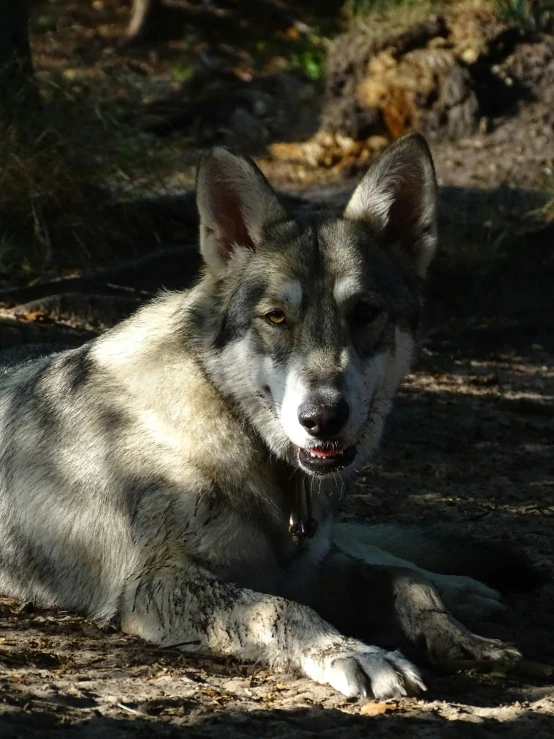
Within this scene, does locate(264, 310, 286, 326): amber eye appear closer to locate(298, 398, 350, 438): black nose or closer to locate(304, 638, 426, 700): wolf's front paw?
locate(298, 398, 350, 438): black nose

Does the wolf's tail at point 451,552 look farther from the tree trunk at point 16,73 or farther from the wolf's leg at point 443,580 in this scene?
the tree trunk at point 16,73

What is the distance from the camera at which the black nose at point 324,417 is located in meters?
3.85

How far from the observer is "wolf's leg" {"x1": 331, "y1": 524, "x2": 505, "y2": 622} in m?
4.60

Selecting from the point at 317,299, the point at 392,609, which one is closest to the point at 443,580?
the point at 392,609

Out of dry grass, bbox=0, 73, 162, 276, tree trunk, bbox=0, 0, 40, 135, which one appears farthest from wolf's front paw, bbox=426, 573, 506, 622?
tree trunk, bbox=0, 0, 40, 135

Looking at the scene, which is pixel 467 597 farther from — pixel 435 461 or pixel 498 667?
pixel 435 461

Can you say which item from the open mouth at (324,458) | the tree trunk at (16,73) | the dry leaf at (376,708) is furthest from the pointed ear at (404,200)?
the tree trunk at (16,73)

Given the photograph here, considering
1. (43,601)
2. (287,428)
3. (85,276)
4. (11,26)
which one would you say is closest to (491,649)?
(287,428)

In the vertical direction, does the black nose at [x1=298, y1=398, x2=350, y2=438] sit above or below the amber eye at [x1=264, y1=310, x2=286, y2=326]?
below

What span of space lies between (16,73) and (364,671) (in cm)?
772

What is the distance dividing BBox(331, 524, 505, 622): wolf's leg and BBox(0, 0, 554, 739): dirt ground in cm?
10

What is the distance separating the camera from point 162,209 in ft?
34.8

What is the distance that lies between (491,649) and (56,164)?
23.4 feet

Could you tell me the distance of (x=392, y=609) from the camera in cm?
428
